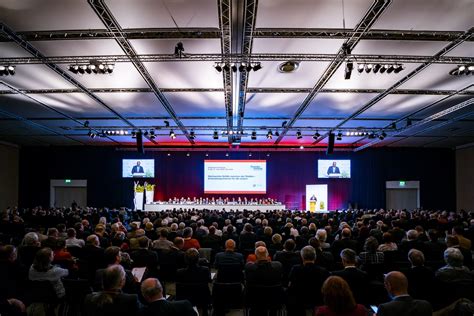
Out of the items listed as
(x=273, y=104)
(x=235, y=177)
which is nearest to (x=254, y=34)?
(x=273, y=104)

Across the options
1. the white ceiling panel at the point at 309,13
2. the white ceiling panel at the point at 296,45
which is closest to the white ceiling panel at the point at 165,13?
the white ceiling panel at the point at 309,13

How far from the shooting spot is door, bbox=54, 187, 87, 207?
23328 mm

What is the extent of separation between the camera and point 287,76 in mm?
9547

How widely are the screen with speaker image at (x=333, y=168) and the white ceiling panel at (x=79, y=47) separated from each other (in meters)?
17.0

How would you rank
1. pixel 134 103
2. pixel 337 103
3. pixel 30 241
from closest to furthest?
pixel 30 241
pixel 337 103
pixel 134 103

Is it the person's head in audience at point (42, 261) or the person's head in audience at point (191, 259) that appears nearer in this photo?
the person's head in audience at point (42, 261)

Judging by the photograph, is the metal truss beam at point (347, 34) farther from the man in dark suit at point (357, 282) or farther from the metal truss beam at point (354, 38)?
the man in dark suit at point (357, 282)

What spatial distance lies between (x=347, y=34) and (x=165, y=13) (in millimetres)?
3530

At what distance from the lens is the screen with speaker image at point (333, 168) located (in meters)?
22.6

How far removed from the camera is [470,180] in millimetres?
20422

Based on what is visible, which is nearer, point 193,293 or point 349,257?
point 349,257

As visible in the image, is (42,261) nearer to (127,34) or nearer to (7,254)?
(7,254)

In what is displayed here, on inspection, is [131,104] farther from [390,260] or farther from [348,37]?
[390,260]

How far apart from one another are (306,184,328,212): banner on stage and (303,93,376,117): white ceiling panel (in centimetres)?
896
